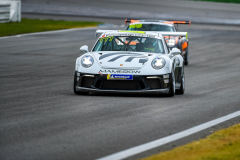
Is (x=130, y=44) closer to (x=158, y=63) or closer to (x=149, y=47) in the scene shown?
(x=149, y=47)

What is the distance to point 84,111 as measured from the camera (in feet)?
24.9

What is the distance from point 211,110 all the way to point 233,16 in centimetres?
3666

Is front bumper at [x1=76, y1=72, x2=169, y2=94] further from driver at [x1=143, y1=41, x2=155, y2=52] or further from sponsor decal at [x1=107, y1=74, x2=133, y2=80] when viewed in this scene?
driver at [x1=143, y1=41, x2=155, y2=52]

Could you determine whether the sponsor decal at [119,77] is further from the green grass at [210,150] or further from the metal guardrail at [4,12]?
the metal guardrail at [4,12]

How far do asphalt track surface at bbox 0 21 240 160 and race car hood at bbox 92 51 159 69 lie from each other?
546 millimetres

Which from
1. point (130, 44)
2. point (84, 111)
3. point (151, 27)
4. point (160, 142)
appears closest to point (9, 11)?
point (151, 27)

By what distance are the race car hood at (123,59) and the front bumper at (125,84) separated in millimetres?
231

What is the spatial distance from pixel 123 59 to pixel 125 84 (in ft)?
1.59

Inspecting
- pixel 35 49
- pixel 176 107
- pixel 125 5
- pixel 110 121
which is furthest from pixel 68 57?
pixel 125 5

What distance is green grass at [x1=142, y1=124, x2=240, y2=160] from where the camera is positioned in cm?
497

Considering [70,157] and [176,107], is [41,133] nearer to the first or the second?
[70,157]

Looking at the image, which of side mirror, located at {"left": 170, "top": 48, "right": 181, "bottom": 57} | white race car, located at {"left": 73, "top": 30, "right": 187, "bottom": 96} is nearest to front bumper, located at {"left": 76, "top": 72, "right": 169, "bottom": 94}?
white race car, located at {"left": 73, "top": 30, "right": 187, "bottom": 96}

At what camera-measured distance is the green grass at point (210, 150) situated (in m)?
4.97

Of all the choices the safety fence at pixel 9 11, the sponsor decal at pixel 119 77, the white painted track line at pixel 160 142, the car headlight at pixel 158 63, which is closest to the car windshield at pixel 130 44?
the car headlight at pixel 158 63
